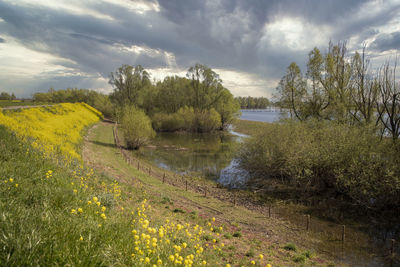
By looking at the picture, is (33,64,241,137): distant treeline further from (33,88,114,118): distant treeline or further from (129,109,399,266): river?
(33,88,114,118): distant treeline

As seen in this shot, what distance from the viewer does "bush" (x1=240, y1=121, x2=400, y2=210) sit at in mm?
15227

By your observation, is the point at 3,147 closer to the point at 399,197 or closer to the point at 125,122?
the point at 399,197

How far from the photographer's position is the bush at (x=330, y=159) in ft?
Answer: 50.0

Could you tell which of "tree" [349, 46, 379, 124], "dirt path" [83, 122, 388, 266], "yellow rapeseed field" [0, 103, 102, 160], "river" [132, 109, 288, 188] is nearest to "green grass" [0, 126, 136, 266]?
"dirt path" [83, 122, 388, 266]

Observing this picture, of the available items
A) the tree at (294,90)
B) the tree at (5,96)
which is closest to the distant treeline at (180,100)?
the tree at (294,90)

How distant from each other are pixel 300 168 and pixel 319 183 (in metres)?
2.69

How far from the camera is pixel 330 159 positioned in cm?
1770

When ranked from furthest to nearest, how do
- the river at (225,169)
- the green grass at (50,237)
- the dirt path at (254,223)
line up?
1. the river at (225,169)
2. the dirt path at (254,223)
3. the green grass at (50,237)

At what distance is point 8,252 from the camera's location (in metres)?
3.01

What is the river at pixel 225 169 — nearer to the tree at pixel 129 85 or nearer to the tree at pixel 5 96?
the tree at pixel 129 85

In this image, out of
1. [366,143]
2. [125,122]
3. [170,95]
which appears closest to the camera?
[366,143]

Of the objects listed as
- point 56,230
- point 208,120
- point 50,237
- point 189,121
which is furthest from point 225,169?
point 189,121

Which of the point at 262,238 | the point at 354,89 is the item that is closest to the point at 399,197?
the point at 262,238

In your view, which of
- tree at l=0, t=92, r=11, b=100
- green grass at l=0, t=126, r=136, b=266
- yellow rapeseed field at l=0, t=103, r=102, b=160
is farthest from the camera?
tree at l=0, t=92, r=11, b=100
